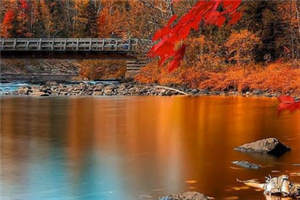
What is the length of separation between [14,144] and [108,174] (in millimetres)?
4003

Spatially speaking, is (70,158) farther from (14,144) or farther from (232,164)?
(232,164)

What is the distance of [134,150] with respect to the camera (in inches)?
457

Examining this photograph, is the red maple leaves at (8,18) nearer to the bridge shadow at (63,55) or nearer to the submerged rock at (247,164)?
the bridge shadow at (63,55)

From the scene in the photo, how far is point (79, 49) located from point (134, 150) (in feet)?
101

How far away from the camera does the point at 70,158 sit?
423 inches

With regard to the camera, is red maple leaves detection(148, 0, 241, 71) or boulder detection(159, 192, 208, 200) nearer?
red maple leaves detection(148, 0, 241, 71)

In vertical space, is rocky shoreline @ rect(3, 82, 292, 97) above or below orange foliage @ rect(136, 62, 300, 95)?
below

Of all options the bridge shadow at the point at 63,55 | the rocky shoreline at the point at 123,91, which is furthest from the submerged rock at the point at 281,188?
the bridge shadow at the point at 63,55

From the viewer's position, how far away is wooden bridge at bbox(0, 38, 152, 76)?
40.7 meters

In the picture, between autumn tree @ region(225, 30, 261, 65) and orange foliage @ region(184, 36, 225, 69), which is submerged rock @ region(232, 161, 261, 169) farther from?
orange foliage @ region(184, 36, 225, 69)

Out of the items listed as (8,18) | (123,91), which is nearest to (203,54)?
(123,91)

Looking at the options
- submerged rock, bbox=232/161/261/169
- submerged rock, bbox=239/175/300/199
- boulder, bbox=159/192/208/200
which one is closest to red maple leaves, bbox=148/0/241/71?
boulder, bbox=159/192/208/200

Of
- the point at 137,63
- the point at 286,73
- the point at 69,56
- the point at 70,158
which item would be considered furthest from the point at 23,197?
the point at 69,56

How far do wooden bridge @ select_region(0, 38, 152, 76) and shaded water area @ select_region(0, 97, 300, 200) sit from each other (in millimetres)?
19742
